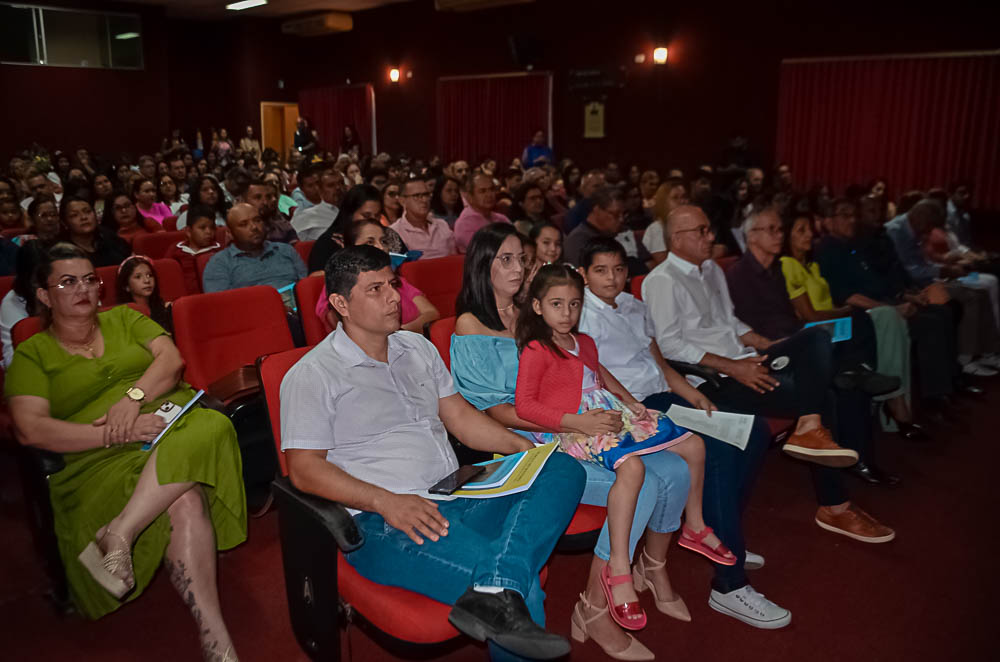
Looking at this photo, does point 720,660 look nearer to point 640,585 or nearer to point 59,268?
point 640,585

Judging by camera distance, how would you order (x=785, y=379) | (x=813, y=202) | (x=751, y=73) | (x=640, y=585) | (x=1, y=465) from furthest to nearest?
1. (x=751, y=73)
2. (x=813, y=202)
3. (x=1, y=465)
4. (x=785, y=379)
5. (x=640, y=585)

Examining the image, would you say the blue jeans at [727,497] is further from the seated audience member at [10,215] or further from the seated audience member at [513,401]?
the seated audience member at [10,215]

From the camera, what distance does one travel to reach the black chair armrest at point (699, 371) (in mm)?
3012

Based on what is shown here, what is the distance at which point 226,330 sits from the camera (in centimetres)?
317

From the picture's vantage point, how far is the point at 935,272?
5258mm

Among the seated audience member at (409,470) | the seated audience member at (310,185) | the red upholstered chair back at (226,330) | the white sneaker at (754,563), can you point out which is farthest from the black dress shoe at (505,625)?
the seated audience member at (310,185)

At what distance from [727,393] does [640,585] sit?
884 mm

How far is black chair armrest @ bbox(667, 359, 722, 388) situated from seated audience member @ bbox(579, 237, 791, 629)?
0.28ft

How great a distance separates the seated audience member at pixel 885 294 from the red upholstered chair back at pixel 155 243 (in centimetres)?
426

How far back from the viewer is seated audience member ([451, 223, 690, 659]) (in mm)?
2293

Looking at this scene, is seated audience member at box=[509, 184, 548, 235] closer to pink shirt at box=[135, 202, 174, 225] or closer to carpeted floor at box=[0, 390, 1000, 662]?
pink shirt at box=[135, 202, 174, 225]

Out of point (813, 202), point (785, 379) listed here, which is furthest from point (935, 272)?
point (785, 379)

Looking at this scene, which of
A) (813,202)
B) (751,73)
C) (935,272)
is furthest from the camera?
(751,73)

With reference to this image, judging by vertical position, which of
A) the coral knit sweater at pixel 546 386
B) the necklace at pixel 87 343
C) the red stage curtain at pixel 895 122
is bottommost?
the coral knit sweater at pixel 546 386
